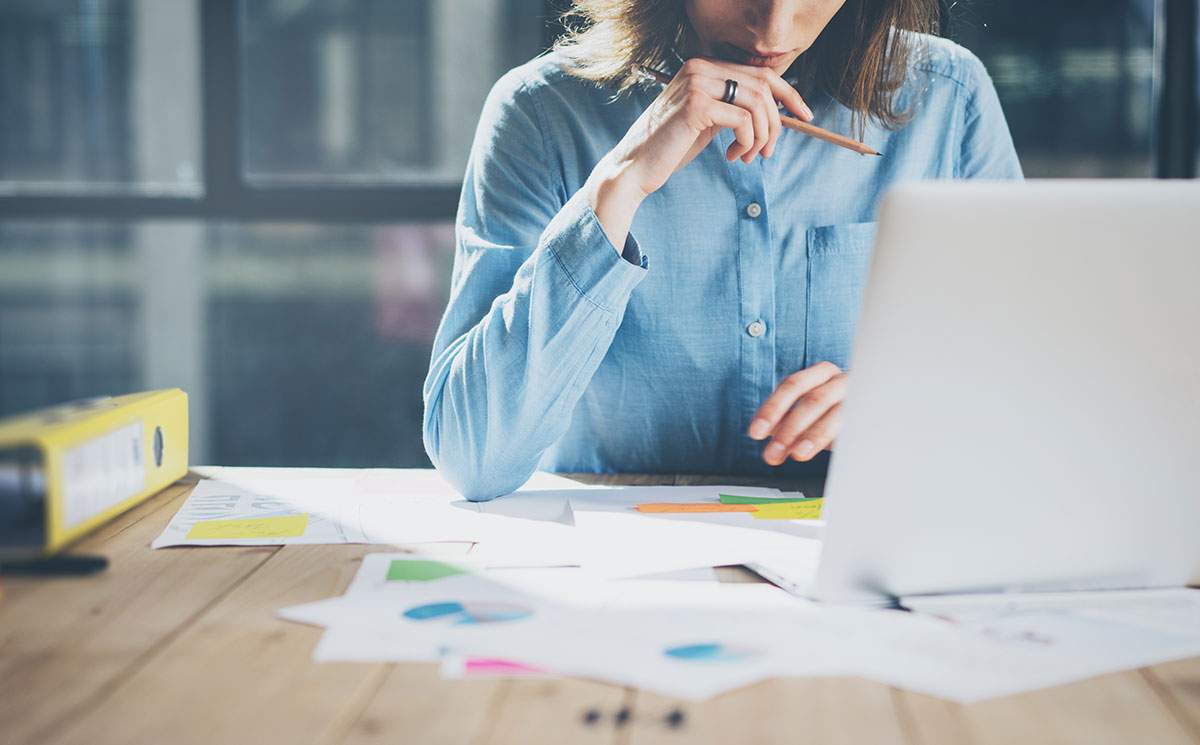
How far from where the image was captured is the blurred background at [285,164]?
3.05 m

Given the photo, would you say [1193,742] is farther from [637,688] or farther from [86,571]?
[86,571]

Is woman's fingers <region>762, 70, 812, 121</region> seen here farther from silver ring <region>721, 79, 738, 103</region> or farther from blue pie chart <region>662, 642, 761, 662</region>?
blue pie chart <region>662, 642, 761, 662</region>

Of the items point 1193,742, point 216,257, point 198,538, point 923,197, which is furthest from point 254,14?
point 1193,742

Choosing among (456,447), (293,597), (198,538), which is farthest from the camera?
(456,447)

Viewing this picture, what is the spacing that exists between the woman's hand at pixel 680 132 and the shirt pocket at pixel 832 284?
0.25m

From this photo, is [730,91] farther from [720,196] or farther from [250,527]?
[250,527]

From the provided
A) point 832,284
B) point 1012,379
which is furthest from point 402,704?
point 832,284

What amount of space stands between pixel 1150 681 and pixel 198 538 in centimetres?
76

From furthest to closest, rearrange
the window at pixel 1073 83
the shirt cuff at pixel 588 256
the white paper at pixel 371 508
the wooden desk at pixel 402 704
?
1. the window at pixel 1073 83
2. the shirt cuff at pixel 588 256
3. the white paper at pixel 371 508
4. the wooden desk at pixel 402 704

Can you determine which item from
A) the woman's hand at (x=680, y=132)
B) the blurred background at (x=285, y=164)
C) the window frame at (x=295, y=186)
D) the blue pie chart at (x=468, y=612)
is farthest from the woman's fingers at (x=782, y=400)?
the blurred background at (x=285, y=164)

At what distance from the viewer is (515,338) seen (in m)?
1.30

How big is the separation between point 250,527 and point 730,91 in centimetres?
71

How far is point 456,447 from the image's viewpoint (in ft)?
4.16

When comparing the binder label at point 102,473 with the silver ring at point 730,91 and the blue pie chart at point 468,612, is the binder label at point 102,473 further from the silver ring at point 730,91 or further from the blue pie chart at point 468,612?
the silver ring at point 730,91
